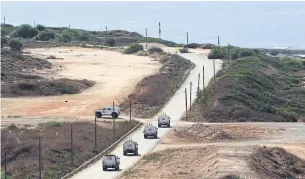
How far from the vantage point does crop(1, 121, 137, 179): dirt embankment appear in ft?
168

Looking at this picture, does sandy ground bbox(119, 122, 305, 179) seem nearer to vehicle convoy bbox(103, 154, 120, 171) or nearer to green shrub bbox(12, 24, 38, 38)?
vehicle convoy bbox(103, 154, 120, 171)

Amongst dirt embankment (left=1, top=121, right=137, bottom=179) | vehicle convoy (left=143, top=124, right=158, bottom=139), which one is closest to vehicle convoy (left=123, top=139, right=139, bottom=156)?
dirt embankment (left=1, top=121, right=137, bottom=179)

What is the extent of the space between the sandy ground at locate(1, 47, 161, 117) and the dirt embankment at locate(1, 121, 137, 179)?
407 inches

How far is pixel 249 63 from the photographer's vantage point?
11756 cm

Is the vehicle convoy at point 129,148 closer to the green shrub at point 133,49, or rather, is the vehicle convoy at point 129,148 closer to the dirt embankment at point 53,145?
the dirt embankment at point 53,145

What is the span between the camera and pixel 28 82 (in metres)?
95.4

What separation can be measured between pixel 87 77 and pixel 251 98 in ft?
103

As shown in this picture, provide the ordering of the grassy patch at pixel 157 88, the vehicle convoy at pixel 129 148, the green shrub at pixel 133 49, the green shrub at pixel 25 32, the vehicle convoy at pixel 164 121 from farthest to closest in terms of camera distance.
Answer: the green shrub at pixel 25 32 < the green shrub at pixel 133 49 < the grassy patch at pixel 157 88 < the vehicle convoy at pixel 164 121 < the vehicle convoy at pixel 129 148

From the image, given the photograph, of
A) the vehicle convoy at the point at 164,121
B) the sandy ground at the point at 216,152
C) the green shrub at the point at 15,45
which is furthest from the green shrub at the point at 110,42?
the vehicle convoy at the point at 164,121

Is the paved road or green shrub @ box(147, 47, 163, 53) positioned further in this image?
green shrub @ box(147, 47, 163, 53)

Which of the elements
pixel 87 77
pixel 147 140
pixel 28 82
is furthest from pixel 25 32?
pixel 147 140

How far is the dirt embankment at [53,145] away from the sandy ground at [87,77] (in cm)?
1033

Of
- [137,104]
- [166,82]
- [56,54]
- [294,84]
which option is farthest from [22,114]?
[56,54]

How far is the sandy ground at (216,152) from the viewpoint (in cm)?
5044
